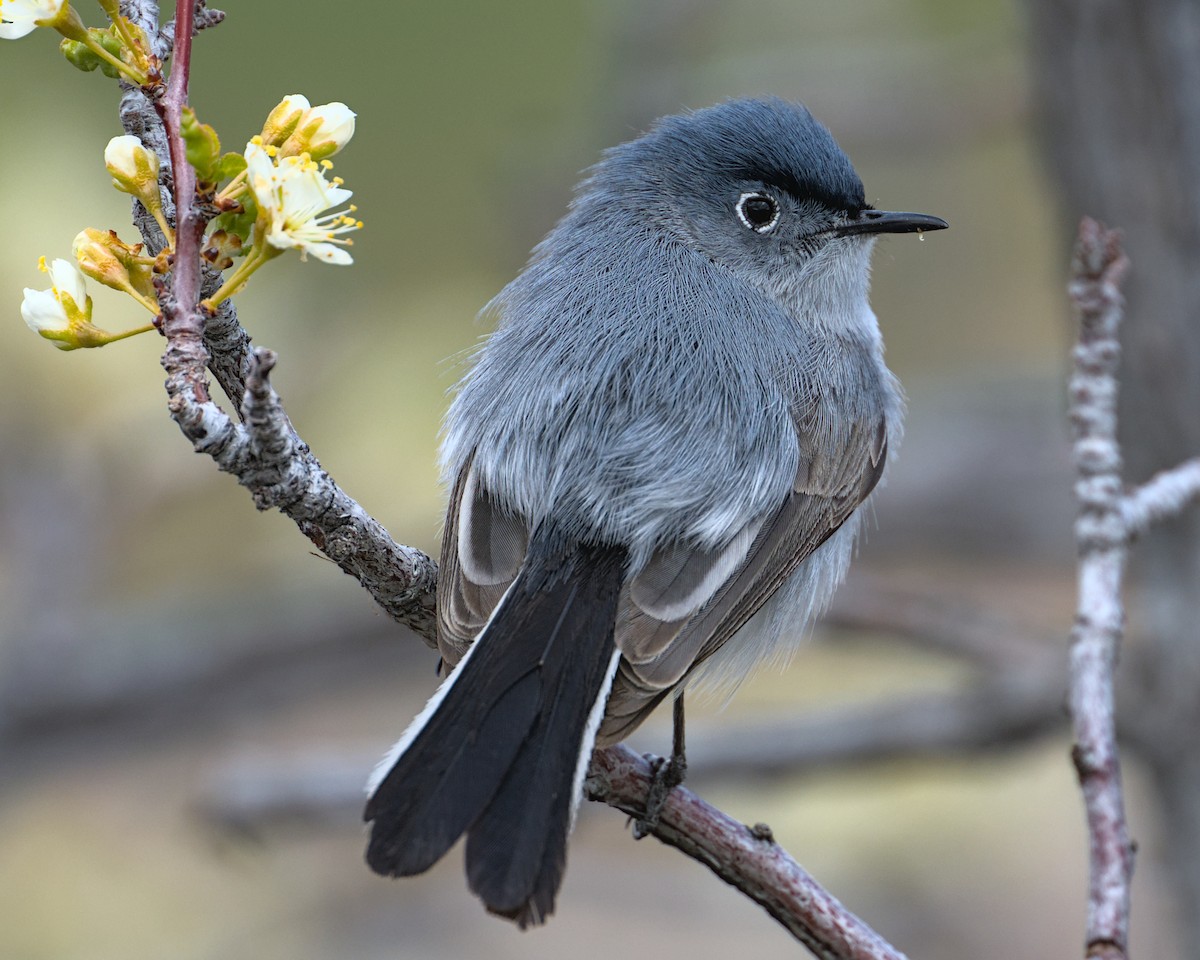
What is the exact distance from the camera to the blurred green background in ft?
12.8

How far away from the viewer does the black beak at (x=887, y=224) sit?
8.41 ft

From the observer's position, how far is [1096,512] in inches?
90.7

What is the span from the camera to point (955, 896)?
4484 mm

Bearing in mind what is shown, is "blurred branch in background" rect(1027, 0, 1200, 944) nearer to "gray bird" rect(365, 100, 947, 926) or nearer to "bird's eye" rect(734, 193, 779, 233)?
"gray bird" rect(365, 100, 947, 926)

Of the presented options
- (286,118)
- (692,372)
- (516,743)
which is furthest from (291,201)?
(692,372)

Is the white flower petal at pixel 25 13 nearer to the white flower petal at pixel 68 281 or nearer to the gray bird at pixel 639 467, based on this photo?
the white flower petal at pixel 68 281

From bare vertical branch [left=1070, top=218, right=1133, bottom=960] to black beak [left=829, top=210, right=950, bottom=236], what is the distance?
1.11ft

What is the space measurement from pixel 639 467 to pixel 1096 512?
0.81m

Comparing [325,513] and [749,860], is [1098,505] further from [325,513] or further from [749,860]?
[325,513]

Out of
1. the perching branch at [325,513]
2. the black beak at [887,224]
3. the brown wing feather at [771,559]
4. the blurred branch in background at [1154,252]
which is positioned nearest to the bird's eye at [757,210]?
the black beak at [887,224]

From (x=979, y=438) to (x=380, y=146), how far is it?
2992 millimetres

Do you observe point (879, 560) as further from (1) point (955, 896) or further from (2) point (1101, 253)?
(2) point (1101, 253)

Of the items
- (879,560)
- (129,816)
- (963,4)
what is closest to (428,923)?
(129,816)

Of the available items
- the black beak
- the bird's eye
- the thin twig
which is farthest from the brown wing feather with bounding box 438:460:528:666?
the thin twig
